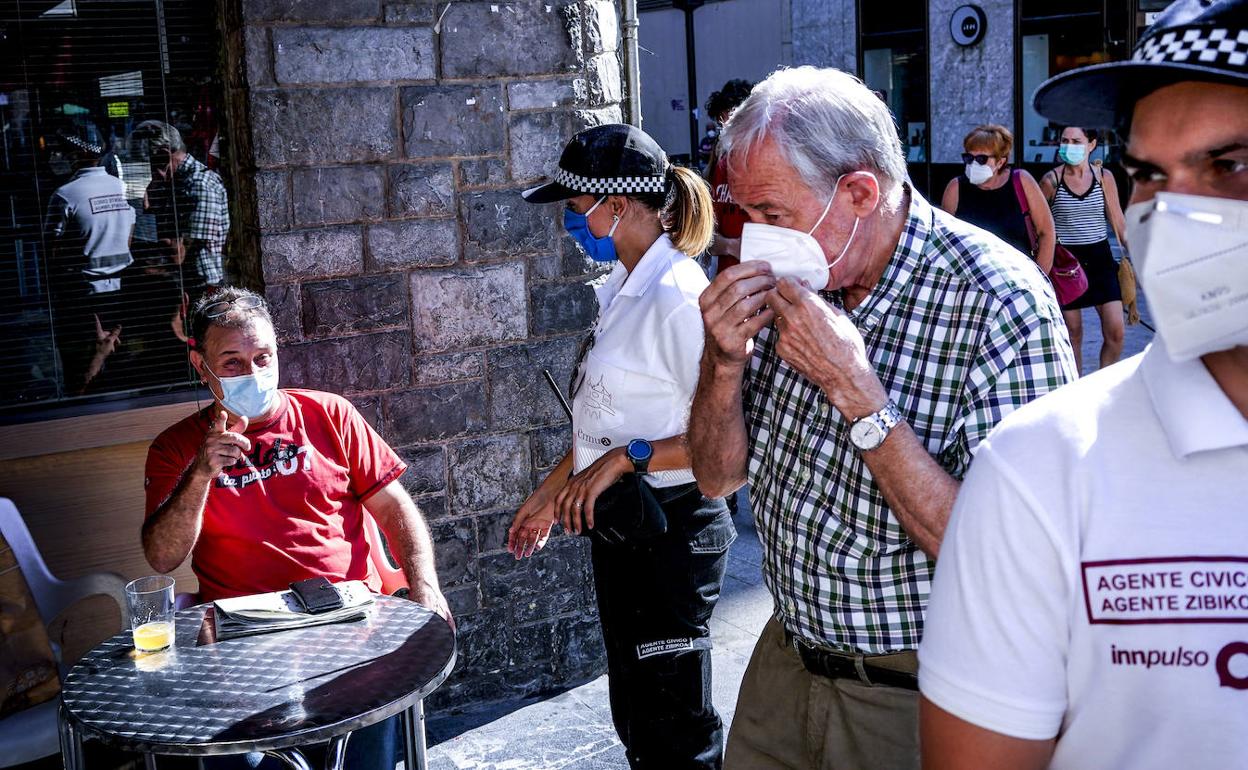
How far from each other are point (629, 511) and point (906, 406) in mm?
1102

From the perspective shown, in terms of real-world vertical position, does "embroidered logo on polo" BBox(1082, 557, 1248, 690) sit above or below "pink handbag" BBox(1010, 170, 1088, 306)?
above

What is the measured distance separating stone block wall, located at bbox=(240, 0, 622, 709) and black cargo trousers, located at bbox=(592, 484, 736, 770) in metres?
1.22

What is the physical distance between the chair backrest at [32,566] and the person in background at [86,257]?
73 centimetres

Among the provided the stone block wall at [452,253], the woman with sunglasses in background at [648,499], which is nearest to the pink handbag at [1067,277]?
the stone block wall at [452,253]

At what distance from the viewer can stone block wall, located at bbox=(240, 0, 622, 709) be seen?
4027 mm

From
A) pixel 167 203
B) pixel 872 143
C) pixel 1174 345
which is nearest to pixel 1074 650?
pixel 1174 345

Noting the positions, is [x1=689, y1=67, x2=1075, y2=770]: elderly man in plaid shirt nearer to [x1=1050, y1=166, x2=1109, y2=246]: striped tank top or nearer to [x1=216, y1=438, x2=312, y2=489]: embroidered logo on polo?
[x1=216, y1=438, x2=312, y2=489]: embroidered logo on polo

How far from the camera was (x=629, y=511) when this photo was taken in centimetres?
306

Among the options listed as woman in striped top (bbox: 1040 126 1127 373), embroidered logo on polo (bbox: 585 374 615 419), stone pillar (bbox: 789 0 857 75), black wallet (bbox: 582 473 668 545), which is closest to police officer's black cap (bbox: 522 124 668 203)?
embroidered logo on polo (bbox: 585 374 615 419)

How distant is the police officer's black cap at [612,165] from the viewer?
3.41 meters

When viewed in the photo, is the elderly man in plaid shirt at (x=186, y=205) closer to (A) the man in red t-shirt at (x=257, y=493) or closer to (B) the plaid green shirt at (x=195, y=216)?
(B) the plaid green shirt at (x=195, y=216)

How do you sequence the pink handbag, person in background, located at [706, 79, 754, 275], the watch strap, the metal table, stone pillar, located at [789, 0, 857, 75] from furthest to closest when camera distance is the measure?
stone pillar, located at [789, 0, 857, 75]
the pink handbag
person in background, located at [706, 79, 754, 275]
the metal table
the watch strap

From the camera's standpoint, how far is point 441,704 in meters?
4.41

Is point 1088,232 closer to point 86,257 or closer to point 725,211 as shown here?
point 725,211
